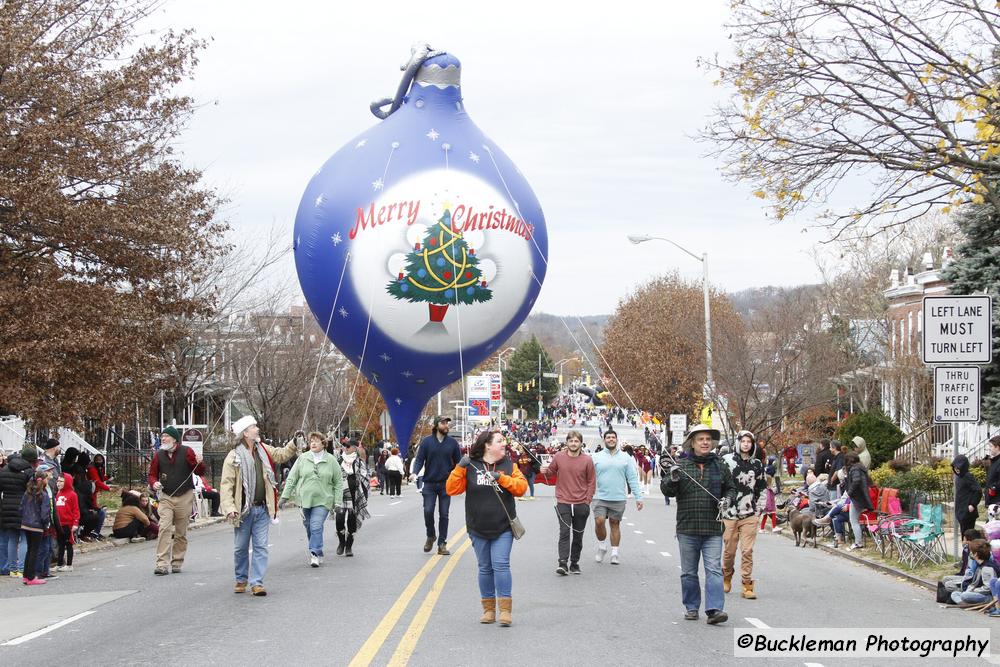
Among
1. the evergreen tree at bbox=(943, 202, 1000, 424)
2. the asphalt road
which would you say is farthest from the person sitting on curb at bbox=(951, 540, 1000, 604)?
the evergreen tree at bbox=(943, 202, 1000, 424)

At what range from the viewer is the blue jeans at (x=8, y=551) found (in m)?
14.9

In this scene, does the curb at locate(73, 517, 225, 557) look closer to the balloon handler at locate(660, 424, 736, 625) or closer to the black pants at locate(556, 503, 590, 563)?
the black pants at locate(556, 503, 590, 563)

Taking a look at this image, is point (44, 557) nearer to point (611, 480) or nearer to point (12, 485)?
point (12, 485)

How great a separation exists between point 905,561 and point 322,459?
762 centimetres

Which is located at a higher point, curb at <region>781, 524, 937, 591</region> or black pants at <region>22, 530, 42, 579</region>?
black pants at <region>22, 530, 42, 579</region>

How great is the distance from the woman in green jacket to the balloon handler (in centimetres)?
544

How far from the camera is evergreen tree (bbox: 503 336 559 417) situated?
130 metres

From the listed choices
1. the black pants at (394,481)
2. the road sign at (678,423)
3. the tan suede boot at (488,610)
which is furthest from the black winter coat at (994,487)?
the road sign at (678,423)

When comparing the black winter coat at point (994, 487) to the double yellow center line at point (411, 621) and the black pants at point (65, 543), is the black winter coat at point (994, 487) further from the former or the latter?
the black pants at point (65, 543)

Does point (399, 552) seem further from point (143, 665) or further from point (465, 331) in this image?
point (143, 665)

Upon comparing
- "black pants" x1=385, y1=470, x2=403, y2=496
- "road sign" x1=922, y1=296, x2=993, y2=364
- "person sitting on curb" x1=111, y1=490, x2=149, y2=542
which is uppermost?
"road sign" x1=922, y1=296, x2=993, y2=364

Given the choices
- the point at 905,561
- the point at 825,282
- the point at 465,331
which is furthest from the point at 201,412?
the point at 905,561

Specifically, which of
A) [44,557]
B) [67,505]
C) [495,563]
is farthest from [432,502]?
[495,563]

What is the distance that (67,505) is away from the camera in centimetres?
1591
